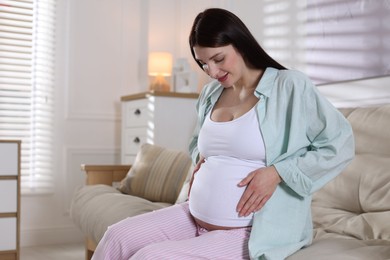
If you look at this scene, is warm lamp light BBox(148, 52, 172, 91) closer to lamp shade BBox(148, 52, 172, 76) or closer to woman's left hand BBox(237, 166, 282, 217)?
lamp shade BBox(148, 52, 172, 76)

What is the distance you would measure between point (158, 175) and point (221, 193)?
163 centimetres

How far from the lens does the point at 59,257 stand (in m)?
3.90

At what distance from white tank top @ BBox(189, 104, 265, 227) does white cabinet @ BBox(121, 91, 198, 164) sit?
7.96 ft

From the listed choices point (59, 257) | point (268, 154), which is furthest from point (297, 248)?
point (59, 257)

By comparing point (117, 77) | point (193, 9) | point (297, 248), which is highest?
point (193, 9)

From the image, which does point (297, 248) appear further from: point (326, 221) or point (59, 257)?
point (59, 257)

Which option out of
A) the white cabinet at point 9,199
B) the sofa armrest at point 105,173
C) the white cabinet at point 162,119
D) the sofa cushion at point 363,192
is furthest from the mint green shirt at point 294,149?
the white cabinet at point 162,119

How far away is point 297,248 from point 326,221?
60cm

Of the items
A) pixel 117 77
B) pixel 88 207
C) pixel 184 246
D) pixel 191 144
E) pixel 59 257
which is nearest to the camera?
pixel 184 246

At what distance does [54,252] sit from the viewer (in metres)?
4.09

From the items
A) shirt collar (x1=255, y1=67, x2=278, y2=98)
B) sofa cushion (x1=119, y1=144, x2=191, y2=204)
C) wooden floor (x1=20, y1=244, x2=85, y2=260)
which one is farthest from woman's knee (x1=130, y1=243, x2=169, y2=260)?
wooden floor (x1=20, y1=244, x2=85, y2=260)

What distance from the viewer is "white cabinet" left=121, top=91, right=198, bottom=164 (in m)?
4.03

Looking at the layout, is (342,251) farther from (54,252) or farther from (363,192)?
(54,252)

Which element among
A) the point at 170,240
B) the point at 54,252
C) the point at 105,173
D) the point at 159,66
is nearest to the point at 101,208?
the point at 105,173
